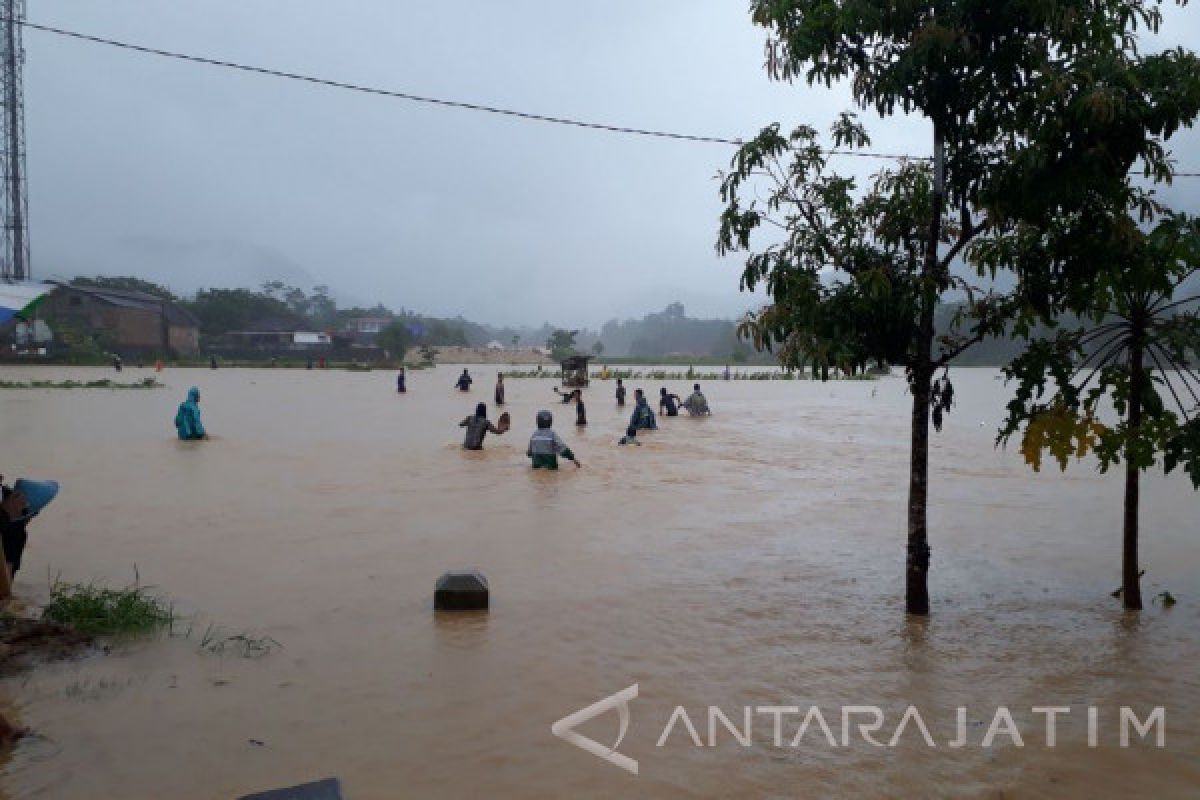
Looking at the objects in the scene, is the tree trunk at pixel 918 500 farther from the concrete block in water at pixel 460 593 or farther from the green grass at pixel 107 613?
the green grass at pixel 107 613

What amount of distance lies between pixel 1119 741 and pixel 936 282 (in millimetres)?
3478

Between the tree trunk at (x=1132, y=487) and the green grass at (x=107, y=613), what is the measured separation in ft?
26.7

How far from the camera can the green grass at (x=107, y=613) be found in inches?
268

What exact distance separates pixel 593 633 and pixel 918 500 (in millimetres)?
3119

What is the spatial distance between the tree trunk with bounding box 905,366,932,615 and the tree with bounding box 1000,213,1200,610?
69 cm

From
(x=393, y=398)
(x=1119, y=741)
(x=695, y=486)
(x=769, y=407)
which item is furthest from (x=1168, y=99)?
(x=393, y=398)

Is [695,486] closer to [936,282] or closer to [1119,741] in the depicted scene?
[936,282]

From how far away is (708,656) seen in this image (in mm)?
6871

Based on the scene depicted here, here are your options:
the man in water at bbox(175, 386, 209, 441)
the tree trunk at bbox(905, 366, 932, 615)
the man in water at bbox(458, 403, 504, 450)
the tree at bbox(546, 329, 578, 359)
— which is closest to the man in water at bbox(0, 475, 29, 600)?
the tree trunk at bbox(905, 366, 932, 615)

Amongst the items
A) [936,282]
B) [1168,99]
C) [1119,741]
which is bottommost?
[1119,741]

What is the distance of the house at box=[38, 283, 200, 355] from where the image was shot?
71.4 m

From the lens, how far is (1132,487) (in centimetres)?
759

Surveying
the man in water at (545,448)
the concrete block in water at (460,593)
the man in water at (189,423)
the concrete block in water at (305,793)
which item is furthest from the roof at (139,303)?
the concrete block in water at (305,793)

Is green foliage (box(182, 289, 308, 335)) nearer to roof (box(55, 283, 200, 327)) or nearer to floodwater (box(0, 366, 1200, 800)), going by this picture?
roof (box(55, 283, 200, 327))
